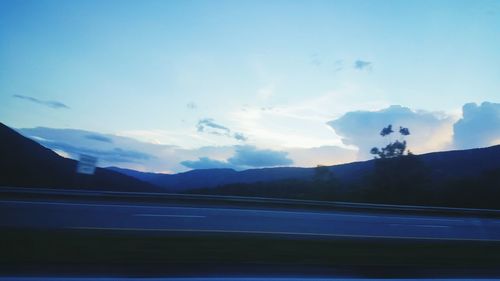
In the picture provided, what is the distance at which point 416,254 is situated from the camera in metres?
8.80

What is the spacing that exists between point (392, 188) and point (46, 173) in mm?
24880

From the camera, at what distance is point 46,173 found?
24.4 metres

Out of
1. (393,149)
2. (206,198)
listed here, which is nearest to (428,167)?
(393,149)

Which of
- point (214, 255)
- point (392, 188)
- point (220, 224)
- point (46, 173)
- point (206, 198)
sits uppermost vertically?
point (392, 188)

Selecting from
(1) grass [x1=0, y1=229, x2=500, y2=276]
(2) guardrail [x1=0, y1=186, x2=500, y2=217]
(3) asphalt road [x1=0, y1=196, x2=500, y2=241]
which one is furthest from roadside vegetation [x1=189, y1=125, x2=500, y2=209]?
(1) grass [x1=0, y1=229, x2=500, y2=276]

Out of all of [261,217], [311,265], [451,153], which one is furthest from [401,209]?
[451,153]

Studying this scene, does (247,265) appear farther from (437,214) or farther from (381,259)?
(437,214)

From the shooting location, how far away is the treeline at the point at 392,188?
27828 millimetres

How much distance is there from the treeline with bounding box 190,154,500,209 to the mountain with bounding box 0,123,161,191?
526cm

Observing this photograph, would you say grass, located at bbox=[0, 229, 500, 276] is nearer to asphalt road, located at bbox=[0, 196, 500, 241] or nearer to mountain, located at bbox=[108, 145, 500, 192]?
asphalt road, located at bbox=[0, 196, 500, 241]

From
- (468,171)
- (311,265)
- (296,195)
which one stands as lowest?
(311,265)

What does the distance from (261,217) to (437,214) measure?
1177 cm

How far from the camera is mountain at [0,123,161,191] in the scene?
2316cm

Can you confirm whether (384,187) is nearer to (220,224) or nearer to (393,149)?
(393,149)
